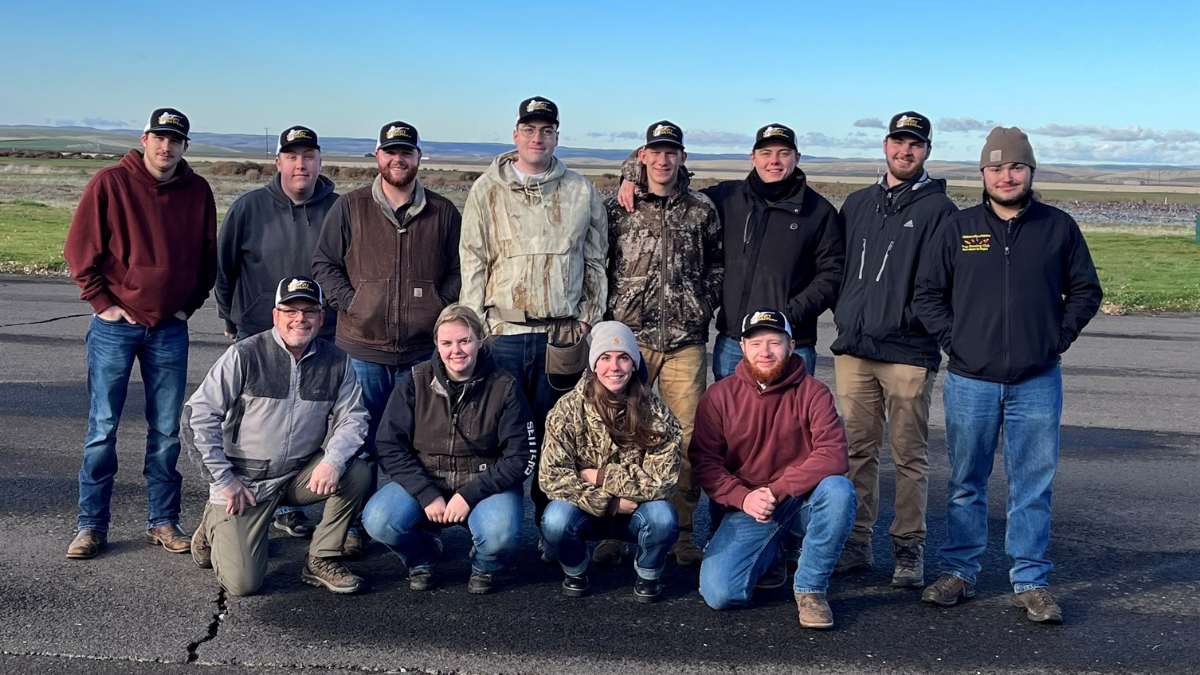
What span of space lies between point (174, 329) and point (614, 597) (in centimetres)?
270

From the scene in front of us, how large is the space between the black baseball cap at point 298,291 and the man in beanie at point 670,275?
1.54m

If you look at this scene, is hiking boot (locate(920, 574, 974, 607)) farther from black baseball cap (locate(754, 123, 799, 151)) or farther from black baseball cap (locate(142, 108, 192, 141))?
black baseball cap (locate(142, 108, 192, 141))

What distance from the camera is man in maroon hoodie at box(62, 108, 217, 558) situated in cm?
586

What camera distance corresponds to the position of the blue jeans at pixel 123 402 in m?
5.91

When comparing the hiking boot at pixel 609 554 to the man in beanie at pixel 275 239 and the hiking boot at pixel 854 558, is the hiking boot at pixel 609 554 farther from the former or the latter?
the man in beanie at pixel 275 239

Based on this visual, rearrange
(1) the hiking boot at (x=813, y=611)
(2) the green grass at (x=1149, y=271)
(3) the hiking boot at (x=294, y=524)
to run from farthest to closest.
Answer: (2) the green grass at (x=1149, y=271) → (3) the hiking boot at (x=294, y=524) → (1) the hiking boot at (x=813, y=611)

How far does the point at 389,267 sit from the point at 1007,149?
3.14 meters

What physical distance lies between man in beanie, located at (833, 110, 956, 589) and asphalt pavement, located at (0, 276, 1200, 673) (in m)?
0.33

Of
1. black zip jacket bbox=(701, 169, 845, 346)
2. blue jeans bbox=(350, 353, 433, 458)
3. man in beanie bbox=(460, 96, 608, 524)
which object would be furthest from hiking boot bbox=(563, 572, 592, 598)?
black zip jacket bbox=(701, 169, 845, 346)

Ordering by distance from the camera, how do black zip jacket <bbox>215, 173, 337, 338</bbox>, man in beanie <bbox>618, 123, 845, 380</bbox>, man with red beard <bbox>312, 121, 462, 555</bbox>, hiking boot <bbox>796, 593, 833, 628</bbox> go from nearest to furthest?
hiking boot <bbox>796, 593, 833, 628</bbox> → man in beanie <bbox>618, 123, 845, 380</bbox> → man with red beard <bbox>312, 121, 462, 555</bbox> → black zip jacket <bbox>215, 173, 337, 338</bbox>

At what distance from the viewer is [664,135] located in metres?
5.96

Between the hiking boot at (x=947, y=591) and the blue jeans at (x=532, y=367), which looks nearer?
the hiking boot at (x=947, y=591)

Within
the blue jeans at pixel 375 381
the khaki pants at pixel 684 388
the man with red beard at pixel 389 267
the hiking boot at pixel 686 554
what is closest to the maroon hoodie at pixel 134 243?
the man with red beard at pixel 389 267

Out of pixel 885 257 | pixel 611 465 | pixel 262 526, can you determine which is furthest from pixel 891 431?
pixel 262 526
